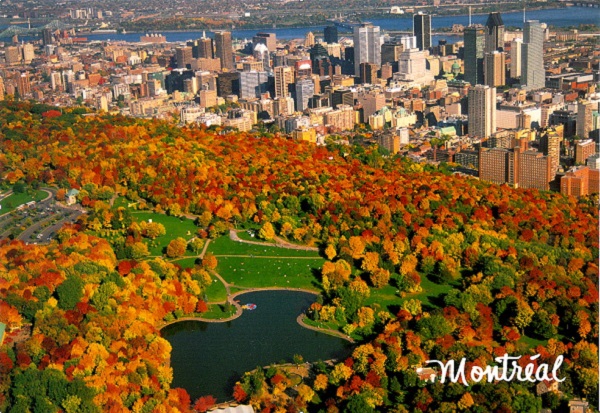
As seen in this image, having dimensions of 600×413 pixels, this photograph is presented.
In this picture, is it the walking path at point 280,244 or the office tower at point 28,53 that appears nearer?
the walking path at point 280,244

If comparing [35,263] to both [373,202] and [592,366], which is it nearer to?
[373,202]

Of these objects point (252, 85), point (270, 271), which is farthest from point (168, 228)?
point (252, 85)

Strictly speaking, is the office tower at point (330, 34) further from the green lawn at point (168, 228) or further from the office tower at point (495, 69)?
the green lawn at point (168, 228)

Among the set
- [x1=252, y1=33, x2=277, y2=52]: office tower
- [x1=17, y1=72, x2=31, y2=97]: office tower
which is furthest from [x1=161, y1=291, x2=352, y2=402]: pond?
[x1=252, y1=33, x2=277, y2=52]: office tower

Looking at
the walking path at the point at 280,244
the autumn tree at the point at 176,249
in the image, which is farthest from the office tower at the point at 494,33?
the autumn tree at the point at 176,249

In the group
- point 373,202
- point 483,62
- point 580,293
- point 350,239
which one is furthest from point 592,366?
point 483,62
